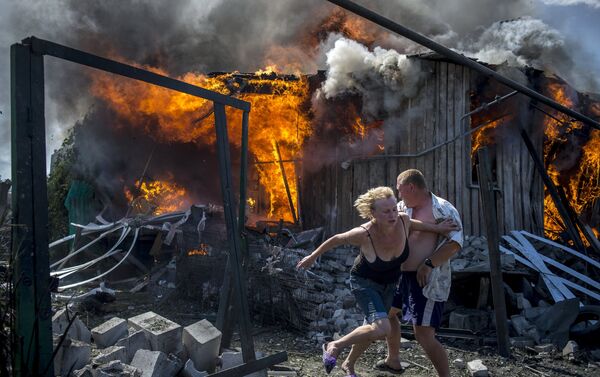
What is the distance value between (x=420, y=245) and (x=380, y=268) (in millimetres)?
450

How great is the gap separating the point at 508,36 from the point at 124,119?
1162 cm

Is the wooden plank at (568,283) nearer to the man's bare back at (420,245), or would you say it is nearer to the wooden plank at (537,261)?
the wooden plank at (537,261)

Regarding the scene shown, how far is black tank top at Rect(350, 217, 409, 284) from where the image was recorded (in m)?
4.59

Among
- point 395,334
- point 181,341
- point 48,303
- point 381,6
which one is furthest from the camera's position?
point 381,6

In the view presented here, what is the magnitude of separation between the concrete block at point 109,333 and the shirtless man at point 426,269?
9.69ft

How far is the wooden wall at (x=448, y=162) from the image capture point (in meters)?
10.7

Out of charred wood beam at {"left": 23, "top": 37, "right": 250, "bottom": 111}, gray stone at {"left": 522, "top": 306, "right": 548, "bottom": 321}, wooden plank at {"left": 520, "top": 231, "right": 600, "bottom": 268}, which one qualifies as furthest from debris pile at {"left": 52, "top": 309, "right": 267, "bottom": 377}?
wooden plank at {"left": 520, "top": 231, "right": 600, "bottom": 268}

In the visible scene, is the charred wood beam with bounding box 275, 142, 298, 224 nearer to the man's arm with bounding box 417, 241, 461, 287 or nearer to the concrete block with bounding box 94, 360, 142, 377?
the man's arm with bounding box 417, 241, 461, 287

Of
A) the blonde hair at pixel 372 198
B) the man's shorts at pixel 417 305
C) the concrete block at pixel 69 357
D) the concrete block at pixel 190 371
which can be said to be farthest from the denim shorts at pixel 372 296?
the concrete block at pixel 69 357

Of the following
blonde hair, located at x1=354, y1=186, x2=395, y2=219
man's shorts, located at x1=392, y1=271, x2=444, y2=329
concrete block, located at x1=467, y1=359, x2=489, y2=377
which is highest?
blonde hair, located at x1=354, y1=186, x2=395, y2=219

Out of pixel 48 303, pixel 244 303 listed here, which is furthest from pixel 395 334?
pixel 48 303

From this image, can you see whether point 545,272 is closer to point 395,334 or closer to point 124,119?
point 395,334

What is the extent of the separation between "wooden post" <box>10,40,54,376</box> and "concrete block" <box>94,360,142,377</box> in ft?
2.19

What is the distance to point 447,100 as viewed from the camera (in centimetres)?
1081
